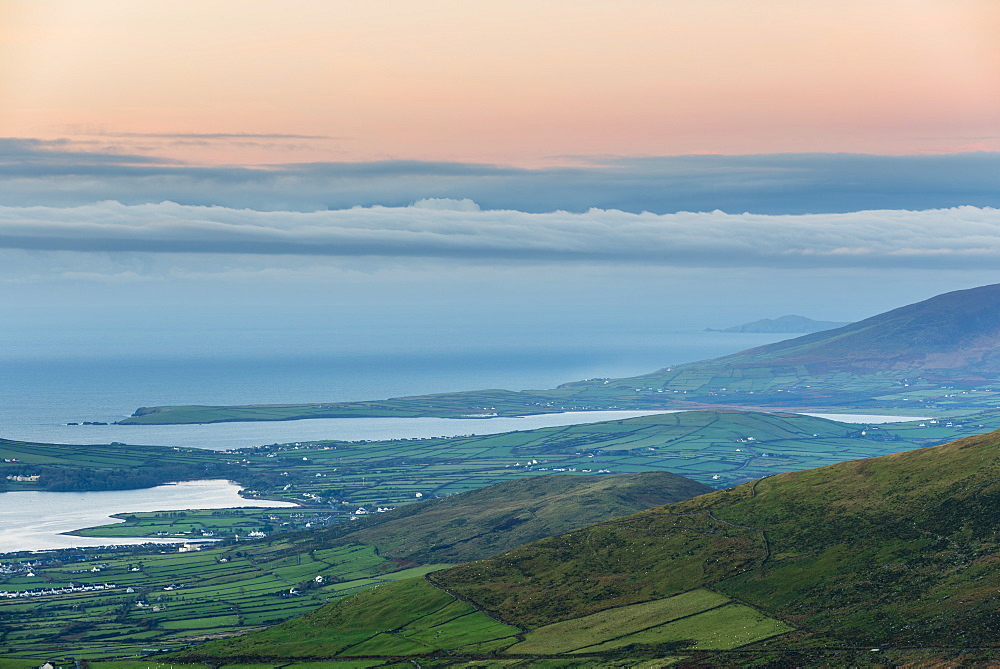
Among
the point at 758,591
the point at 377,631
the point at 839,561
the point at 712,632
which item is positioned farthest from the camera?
the point at 377,631

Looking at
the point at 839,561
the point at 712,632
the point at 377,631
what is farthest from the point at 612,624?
the point at 377,631

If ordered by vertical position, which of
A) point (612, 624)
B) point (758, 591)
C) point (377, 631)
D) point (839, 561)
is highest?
point (839, 561)

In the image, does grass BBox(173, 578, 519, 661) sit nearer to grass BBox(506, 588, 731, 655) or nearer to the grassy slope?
the grassy slope

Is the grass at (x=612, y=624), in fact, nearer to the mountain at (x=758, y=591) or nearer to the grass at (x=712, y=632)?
the mountain at (x=758, y=591)

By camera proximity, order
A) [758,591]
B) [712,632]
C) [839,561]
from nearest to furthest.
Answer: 1. [712,632]
2. [758,591]
3. [839,561]

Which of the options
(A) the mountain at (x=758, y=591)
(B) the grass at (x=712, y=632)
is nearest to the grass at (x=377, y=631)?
(A) the mountain at (x=758, y=591)

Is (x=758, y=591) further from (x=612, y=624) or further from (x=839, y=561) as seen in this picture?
(x=612, y=624)

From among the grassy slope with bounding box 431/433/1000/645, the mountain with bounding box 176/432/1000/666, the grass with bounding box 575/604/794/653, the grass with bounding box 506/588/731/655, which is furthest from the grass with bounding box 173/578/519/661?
the grass with bounding box 575/604/794/653
